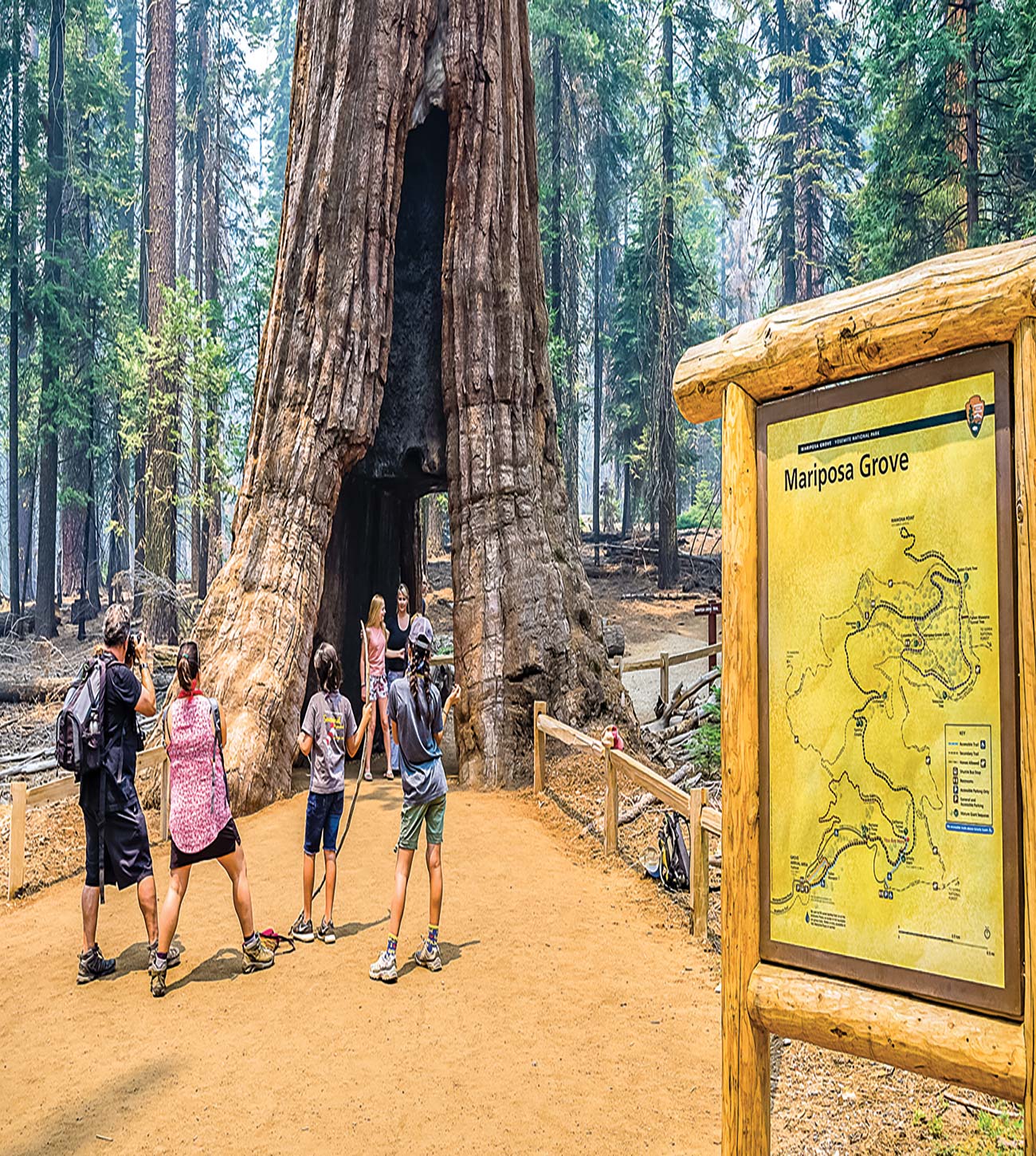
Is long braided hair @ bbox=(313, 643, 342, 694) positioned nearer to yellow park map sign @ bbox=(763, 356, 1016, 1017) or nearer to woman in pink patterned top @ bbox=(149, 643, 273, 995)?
woman in pink patterned top @ bbox=(149, 643, 273, 995)

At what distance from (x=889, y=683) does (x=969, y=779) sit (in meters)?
0.31

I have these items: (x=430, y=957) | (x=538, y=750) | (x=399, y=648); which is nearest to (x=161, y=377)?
(x=399, y=648)

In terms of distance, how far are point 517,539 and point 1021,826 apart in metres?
8.68

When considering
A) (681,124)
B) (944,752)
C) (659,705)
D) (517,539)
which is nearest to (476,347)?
(517,539)

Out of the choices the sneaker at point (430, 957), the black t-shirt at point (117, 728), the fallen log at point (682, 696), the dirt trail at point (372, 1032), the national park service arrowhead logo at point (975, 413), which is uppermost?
the national park service arrowhead logo at point (975, 413)

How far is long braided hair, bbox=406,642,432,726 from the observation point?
5.55 m

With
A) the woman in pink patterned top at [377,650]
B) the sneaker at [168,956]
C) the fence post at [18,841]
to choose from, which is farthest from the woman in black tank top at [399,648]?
the sneaker at [168,956]

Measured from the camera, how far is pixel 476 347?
36.7 feet

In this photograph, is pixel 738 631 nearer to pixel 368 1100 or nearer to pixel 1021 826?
pixel 1021 826

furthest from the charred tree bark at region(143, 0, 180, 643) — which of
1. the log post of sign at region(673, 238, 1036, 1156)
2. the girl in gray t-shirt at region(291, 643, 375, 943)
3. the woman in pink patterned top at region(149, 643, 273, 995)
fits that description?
the log post of sign at region(673, 238, 1036, 1156)

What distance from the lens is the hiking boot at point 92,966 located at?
18.1 feet

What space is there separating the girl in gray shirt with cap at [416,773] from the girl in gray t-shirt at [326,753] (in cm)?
39

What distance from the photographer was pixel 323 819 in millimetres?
5883

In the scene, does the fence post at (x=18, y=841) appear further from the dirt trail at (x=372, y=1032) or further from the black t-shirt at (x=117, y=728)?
the black t-shirt at (x=117, y=728)
